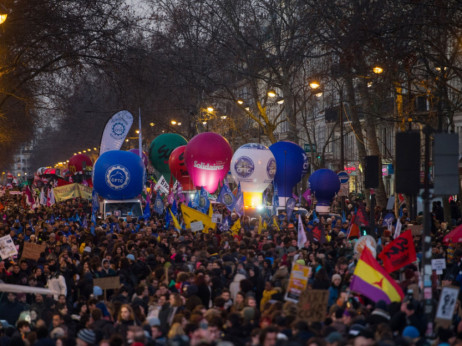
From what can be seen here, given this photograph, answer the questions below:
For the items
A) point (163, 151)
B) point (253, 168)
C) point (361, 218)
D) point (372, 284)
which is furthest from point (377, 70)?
point (163, 151)

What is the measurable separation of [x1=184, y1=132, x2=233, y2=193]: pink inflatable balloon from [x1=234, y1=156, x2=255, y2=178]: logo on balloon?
5.14 ft

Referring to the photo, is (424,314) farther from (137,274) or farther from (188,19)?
(188,19)

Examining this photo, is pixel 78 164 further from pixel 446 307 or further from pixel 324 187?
pixel 446 307

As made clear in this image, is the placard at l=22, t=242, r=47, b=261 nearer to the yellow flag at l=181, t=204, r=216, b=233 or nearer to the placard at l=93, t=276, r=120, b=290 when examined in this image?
the placard at l=93, t=276, r=120, b=290

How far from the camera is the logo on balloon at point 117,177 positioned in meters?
30.0

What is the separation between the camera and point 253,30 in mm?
43625

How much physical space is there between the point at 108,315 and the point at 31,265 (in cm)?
451

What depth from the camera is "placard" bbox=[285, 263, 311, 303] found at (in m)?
12.7

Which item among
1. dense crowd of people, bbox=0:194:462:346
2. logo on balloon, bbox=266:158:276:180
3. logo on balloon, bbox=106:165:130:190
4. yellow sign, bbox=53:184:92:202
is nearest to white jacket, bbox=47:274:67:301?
dense crowd of people, bbox=0:194:462:346

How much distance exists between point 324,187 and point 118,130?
8.47 m

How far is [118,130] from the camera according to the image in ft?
119

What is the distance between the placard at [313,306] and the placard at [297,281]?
151cm

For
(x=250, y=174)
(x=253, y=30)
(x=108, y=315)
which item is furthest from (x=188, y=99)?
(x=108, y=315)

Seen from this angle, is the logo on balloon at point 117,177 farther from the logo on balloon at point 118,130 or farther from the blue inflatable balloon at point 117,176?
the logo on balloon at point 118,130
